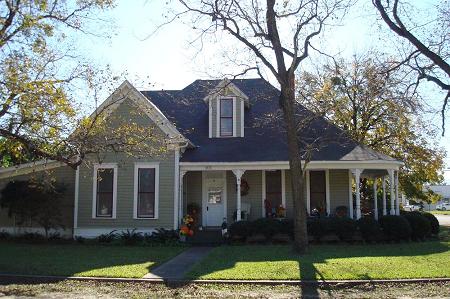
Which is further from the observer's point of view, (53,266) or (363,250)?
(363,250)

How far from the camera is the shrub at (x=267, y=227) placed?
728 inches

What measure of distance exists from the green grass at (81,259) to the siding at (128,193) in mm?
1921

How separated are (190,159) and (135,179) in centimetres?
251

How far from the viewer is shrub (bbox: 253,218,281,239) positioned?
18500 millimetres

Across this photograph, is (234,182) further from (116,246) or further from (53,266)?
(53,266)

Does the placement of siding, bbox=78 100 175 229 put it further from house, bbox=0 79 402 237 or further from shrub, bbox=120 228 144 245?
shrub, bbox=120 228 144 245

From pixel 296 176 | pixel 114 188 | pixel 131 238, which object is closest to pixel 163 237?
pixel 131 238

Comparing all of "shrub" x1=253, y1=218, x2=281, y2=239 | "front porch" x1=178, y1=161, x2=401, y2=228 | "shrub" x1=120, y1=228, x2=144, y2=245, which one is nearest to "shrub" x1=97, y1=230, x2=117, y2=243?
"shrub" x1=120, y1=228, x2=144, y2=245

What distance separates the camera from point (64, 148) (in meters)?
13.5

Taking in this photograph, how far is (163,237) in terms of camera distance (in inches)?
758

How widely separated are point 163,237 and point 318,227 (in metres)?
6.17

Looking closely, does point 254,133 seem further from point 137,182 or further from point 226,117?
point 137,182

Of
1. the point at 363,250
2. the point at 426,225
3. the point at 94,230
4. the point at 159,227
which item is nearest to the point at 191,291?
the point at 363,250

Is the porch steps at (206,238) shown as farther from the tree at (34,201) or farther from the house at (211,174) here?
the tree at (34,201)
